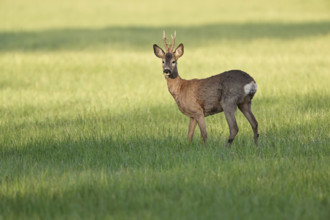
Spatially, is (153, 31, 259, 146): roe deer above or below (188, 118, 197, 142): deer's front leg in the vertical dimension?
above

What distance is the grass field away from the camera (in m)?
6.54

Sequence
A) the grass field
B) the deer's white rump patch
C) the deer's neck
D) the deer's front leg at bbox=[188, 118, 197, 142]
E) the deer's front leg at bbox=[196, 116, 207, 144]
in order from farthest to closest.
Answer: the deer's neck → the deer's front leg at bbox=[188, 118, 197, 142] → the deer's front leg at bbox=[196, 116, 207, 144] → the deer's white rump patch → the grass field

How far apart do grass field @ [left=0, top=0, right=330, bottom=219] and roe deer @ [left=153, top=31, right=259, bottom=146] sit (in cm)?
39

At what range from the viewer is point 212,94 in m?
9.60

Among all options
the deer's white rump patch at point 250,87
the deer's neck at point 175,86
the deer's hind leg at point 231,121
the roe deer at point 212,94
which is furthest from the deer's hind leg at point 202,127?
the deer's white rump patch at point 250,87

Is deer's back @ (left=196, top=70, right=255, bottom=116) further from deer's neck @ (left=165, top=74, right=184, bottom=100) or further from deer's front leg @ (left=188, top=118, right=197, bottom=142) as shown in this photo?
deer's neck @ (left=165, top=74, right=184, bottom=100)

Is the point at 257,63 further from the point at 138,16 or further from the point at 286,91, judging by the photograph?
the point at 138,16

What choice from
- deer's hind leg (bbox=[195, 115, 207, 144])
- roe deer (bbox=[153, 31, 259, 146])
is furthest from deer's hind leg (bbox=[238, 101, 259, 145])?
deer's hind leg (bbox=[195, 115, 207, 144])

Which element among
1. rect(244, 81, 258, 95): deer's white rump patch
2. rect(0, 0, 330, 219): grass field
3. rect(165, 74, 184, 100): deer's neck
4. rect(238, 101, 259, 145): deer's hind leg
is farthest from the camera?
rect(165, 74, 184, 100): deer's neck

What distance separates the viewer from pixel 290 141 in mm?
9352

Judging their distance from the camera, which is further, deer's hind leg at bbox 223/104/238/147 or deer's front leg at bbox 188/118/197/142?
deer's front leg at bbox 188/118/197/142

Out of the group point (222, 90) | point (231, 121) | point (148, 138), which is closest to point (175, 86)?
point (222, 90)

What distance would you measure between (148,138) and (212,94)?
1301mm

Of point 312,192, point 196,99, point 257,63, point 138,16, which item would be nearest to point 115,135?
point 196,99
